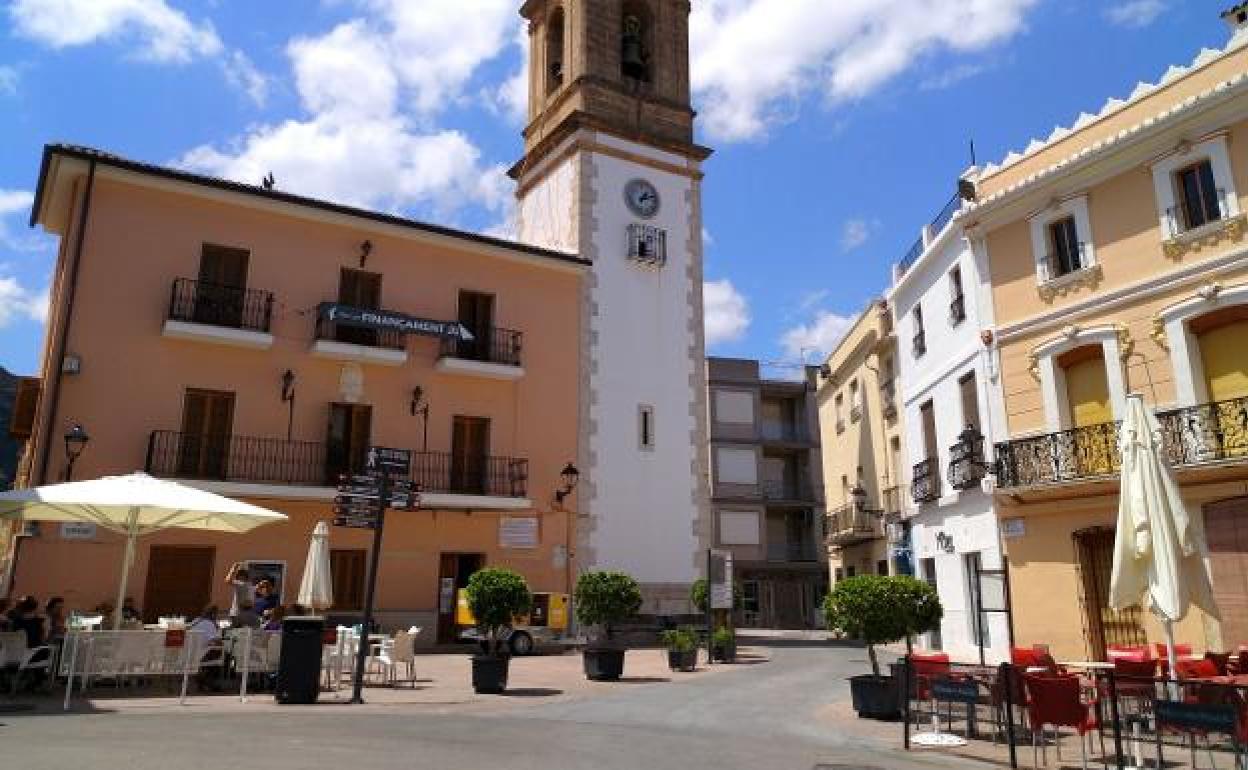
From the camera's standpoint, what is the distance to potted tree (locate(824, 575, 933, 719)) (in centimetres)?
1047

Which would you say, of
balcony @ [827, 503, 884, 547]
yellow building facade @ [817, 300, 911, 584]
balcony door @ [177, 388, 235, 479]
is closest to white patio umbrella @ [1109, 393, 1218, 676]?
yellow building facade @ [817, 300, 911, 584]

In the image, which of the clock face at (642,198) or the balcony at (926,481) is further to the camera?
the clock face at (642,198)

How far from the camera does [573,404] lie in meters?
23.3

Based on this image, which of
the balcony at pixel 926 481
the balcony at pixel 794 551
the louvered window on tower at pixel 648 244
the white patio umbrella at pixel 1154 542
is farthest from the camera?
the balcony at pixel 794 551

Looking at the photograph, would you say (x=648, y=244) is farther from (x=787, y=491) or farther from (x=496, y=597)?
(x=787, y=491)

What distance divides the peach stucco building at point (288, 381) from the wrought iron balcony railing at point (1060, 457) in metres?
10.5

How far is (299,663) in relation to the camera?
10.8 meters

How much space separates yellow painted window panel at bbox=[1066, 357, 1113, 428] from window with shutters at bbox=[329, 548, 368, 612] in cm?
1448

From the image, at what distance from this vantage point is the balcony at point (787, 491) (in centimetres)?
4438

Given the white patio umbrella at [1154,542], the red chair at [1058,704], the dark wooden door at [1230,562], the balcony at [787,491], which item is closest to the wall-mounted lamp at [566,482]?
the dark wooden door at [1230,562]

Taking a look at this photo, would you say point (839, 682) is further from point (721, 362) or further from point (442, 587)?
point (721, 362)

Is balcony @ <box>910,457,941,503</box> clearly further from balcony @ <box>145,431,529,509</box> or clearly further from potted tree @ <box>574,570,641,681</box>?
balcony @ <box>145,431,529,509</box>

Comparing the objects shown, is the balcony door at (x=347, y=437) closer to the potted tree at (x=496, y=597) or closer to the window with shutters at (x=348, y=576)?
the window with shutters at (x=348, y=576)

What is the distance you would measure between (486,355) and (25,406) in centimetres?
966
